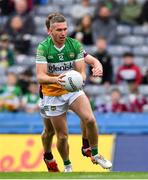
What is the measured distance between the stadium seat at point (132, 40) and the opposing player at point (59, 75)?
8.54 metres

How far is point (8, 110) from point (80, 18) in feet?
13.8

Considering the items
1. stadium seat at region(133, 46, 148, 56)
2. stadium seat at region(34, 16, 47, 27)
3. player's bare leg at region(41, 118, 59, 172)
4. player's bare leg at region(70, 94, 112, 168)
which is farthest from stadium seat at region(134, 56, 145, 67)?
player's bare leg at region(70, 94, 112, 168)

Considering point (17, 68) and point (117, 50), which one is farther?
point (117, 50)

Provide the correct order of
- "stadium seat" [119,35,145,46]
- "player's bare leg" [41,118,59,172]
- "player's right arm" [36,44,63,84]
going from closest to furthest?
"player's right arm" [36,44,63,84] < "player's bare leg" [41,118,59,172] < "stadium seat" [119,35,145,46]

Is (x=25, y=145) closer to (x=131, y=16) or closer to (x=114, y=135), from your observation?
(x=114, y=135)

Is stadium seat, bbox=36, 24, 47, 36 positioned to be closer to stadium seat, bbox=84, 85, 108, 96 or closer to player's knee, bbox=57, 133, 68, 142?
stadium seat, bbox=84, 85, 108, 96

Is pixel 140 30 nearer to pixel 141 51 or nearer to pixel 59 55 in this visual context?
pixel 141 51

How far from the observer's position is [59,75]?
13469 millimetres

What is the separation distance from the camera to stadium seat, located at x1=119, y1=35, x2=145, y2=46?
22.2 m

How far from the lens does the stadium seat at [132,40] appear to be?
22203 mm

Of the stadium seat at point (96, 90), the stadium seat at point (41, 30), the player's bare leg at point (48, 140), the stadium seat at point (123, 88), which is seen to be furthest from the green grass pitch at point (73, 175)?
the stadium seat at point (41, 30)

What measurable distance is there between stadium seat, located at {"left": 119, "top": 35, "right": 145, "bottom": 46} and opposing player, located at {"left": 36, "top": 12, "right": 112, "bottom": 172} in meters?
8.54

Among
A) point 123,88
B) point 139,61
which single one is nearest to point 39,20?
point 139,61

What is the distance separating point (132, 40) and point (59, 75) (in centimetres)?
894
